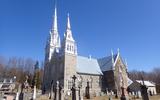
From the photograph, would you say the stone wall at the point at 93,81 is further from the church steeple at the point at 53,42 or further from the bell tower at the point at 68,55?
the church steeple at the point at 53,42

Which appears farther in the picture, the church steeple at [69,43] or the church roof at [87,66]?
the church roof at [87,66]

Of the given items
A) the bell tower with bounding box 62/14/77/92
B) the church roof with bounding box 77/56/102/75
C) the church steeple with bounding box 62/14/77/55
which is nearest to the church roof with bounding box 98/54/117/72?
the church roof with bounding box 77/56/102/75

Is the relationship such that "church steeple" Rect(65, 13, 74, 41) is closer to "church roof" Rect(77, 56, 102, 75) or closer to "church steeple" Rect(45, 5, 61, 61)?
"church steeple" Rect(45, 5, 61, 61)

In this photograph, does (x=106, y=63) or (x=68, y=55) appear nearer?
(x=68, y=55)

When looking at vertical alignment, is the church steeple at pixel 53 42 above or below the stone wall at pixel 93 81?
above

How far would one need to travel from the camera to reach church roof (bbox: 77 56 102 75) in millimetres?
50684

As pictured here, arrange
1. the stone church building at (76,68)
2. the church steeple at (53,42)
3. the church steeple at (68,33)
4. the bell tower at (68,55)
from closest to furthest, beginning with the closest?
the bell tower at (68,55) < the stone church building at (76,68) < the church steeple at (68,33) < the church steeple at (53,42)

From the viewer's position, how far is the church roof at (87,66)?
50684 millimetres

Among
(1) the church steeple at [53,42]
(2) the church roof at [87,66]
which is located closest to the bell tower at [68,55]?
(2) the church roof at [87,66]

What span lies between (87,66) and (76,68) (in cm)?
549

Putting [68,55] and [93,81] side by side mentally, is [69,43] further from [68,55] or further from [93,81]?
[93,81]

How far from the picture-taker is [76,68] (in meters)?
48.7

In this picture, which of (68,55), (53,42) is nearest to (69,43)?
(68,55)

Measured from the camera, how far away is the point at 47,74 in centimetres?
5222
